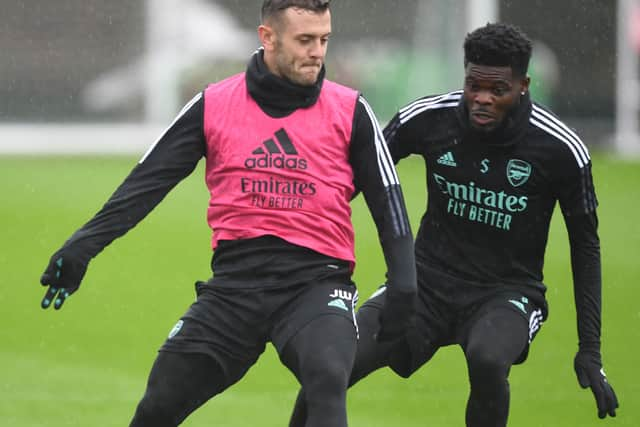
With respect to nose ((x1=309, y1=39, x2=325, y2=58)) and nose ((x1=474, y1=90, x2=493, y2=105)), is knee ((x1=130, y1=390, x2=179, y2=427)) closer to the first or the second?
nose ((x1=309, y1=39, x2=325, y2=58))

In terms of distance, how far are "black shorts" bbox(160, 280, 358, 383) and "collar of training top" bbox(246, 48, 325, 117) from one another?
647mm

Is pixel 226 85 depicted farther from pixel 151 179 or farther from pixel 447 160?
pixel 447 160

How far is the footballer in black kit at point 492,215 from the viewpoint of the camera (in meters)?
5.23

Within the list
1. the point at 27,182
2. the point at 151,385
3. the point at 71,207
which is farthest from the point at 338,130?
the point at 27,182

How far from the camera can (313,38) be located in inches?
185

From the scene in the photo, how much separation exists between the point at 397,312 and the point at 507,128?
42.6 inches

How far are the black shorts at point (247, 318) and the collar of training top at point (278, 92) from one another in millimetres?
647

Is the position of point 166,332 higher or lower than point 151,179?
lower

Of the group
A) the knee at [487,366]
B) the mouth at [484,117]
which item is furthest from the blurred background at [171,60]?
the knee at [487,366]

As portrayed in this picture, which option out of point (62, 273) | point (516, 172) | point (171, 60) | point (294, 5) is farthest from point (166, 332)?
point (171, 60)

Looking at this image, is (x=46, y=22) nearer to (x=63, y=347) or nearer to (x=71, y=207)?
(x=71, y=207)

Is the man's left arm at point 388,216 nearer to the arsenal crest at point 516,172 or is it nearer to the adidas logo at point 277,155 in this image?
the adidas logo at point 277,155

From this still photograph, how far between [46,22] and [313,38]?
16.3 metres

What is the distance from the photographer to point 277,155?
15.5 ft
